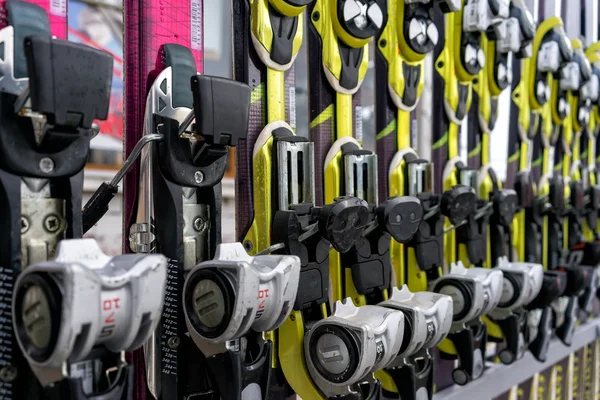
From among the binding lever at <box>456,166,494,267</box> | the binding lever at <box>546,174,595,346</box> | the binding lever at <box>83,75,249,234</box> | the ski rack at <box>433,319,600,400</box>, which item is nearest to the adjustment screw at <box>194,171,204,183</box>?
the binding lever at <box>83,75,249,234</box>

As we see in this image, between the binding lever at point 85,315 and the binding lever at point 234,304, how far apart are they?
131mm

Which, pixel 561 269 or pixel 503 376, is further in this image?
pixel 561 269

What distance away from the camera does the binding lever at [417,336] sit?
52.4 inches

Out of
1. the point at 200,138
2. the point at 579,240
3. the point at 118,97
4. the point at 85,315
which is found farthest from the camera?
the point at 579,240

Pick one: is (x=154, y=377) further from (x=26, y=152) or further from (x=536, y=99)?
(x=536, y=99)

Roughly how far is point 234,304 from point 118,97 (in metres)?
1.04

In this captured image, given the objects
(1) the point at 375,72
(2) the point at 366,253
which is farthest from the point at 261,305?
(1) the point at 375,72

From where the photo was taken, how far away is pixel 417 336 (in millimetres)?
1329

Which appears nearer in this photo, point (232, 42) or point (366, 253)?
point (232, 42)

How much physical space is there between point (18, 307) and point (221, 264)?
0.97ft

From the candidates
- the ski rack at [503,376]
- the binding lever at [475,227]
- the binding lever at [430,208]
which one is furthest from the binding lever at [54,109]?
the ski rack at [503,376]

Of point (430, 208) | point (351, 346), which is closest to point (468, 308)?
point (430, 208)

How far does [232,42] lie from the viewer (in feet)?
4.06

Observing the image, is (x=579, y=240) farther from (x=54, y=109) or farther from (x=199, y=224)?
(x=54, y=109)
